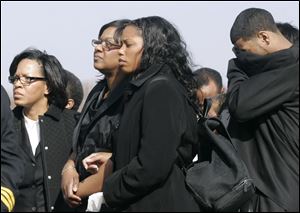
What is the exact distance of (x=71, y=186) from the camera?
416cm

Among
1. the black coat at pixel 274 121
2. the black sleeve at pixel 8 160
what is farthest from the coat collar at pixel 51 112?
the black coat at pixel 274 121

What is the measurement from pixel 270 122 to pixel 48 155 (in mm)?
1738

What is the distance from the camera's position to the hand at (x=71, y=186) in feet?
13.5

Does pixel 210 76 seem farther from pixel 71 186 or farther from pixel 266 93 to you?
pixel 266 93

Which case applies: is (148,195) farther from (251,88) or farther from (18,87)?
(18,87)

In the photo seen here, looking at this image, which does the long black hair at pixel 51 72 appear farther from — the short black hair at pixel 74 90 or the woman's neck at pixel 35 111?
the short black hair at pixel 74 90

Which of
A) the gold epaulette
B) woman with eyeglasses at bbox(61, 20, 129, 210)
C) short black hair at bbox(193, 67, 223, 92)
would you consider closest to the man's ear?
woman with eyeglasses at bbox(61, 20, 129, 210)

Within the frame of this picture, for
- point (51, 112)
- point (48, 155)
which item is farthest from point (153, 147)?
point (51, 112)

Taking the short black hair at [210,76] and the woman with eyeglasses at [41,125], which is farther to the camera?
the short black hair at [210,76]

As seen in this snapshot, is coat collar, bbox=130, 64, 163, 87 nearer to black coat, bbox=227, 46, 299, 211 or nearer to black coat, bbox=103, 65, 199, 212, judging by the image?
black coat, bbox=103, 65, 199, 212

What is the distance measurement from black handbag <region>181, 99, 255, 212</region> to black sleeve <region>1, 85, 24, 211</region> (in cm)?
90

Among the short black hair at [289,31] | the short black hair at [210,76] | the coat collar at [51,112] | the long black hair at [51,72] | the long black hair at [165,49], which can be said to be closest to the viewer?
the long black hair at [165,49]

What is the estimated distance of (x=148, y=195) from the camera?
360 centimetres

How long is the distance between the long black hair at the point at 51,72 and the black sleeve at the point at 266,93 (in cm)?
179
